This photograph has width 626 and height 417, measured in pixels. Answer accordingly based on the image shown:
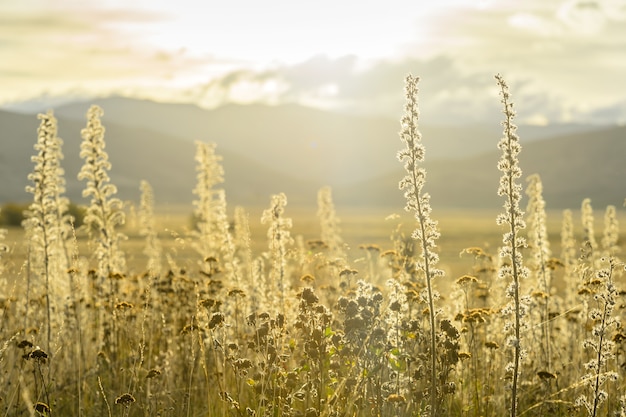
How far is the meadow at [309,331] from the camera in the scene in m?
4.95

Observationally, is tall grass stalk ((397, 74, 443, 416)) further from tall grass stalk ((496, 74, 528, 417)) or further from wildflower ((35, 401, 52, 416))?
wildflower ((35, 401, 52, 416))

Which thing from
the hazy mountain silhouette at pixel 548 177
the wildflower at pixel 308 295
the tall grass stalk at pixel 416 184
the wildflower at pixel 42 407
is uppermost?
the hazy mountain silhouette at pixel 548 177

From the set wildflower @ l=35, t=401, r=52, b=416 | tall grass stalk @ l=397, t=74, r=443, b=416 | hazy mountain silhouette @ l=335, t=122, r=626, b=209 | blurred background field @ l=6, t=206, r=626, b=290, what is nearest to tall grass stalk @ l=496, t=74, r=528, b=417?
tall grass stalk @ l=397, t=74, r=443, b=416

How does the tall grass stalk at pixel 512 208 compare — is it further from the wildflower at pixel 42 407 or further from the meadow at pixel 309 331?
the wildflower at pixel 42 407

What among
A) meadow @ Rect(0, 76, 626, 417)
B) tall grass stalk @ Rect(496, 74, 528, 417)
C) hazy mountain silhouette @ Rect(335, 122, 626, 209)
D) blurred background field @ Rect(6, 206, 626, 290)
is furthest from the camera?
hazy mountain silhouette @ Rect(335, 122, 626, 209)

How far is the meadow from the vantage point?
495 centimetres

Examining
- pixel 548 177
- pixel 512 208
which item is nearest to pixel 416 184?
pixel 512 208

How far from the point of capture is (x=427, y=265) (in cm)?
450

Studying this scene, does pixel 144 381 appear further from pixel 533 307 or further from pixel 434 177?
pixel 434 177

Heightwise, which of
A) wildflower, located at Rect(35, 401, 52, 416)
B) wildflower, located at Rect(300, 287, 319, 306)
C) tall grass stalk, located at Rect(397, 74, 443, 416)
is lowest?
wildflower, located at Rect(35, 401, 52, 416)

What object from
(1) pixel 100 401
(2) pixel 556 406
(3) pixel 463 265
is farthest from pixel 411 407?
(3) pixel 463 265

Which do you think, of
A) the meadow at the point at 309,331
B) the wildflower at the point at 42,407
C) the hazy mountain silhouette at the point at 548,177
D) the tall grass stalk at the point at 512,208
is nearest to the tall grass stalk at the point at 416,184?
the meadow at the point at 309,331

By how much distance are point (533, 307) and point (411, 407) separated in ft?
10.3

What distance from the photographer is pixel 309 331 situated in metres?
5.24
